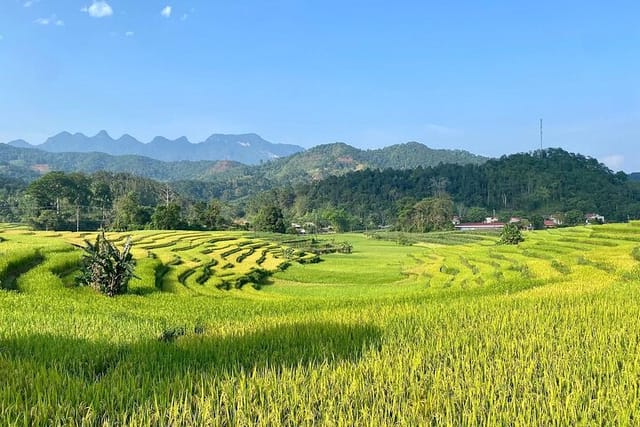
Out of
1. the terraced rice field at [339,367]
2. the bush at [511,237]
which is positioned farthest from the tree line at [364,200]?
the terraced rice field at [339,367]

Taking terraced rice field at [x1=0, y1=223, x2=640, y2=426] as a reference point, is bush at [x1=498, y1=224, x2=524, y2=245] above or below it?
below

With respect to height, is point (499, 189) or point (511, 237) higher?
point (499, 189)

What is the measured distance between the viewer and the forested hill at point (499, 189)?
4227 inches

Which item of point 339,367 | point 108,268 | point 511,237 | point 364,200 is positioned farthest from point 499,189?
point 339,367

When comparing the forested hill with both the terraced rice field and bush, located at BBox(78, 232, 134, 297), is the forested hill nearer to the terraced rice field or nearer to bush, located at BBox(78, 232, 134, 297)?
bush, located at BBox(78, 232, 134, 297)

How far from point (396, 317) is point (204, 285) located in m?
14.8

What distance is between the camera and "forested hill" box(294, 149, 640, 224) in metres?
107

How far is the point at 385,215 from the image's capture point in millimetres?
121688

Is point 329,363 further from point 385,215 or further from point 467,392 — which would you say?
point 385,215

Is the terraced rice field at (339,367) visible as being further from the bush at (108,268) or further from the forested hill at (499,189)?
the forested hill at (499,189)

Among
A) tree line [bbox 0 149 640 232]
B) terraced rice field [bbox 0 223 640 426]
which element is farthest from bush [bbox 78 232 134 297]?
tree line [bbox 0 149 640 232]

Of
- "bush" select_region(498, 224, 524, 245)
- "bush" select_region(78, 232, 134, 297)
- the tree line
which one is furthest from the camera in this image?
the tree line

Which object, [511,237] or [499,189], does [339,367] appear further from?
[499,189]

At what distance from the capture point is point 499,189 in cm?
12600
